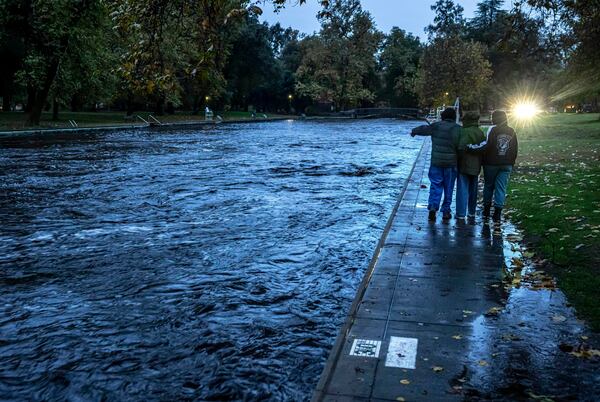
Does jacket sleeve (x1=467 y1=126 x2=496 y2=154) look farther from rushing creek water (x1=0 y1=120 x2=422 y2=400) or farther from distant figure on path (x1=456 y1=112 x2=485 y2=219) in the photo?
rushing creek water (x1=0 y1=120 x2=422 y2=400)

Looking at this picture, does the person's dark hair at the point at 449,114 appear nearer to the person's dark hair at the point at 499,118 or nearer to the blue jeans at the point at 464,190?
the person's dark hair at the point at 499,118

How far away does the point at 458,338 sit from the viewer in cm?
472

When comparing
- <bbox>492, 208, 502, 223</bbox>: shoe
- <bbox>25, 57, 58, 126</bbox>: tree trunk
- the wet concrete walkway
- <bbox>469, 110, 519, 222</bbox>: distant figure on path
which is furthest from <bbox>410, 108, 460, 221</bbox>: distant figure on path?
<bbox>25, 57, 58, 126</bbox>: tree trunk

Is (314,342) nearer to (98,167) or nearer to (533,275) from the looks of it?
(533,275)

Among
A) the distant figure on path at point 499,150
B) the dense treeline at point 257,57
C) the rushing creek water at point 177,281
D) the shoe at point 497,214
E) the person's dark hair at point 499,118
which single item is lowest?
the rushing creek water at point 177,281

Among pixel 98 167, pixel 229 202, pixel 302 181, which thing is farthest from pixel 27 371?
pixel 98 167

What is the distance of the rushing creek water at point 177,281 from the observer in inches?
180

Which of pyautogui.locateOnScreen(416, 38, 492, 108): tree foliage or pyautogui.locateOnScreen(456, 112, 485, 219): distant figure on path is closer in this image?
pyautogui.locateOnScreen(456, 112, 485, 219): distant figure on path

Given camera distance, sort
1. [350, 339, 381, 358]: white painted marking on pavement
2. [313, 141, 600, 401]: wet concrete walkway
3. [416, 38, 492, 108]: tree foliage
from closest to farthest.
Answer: [313, 141, 600, 401]: wet concrete walkway
[350, 339, 381, 358]: white painted marking on pavement
[416, 38, 492, 108]: tree foliage

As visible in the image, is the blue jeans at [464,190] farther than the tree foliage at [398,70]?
No

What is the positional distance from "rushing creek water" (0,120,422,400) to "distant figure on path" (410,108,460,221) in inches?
51.5

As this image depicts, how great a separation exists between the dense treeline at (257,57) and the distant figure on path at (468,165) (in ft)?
5.87

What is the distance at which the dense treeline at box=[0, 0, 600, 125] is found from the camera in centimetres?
619

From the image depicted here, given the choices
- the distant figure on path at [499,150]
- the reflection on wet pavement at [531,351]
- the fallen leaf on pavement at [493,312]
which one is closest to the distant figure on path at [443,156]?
the distant figure on path at [499,150]
